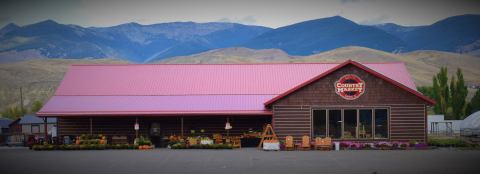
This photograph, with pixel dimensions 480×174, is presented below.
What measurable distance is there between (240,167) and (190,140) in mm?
11142

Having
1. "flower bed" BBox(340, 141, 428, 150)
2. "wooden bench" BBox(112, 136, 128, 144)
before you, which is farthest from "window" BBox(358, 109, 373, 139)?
"wooden bench" BBox(112, 136, 128, 144)

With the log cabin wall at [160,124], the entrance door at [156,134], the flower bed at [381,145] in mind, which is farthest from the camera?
the entrance door at [156,134]

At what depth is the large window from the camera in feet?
106

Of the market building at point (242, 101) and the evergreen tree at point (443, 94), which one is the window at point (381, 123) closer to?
the market building at point (242, 101)

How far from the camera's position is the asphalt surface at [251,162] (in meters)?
21.0

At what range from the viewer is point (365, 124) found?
32.4 m

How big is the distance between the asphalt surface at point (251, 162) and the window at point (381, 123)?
8.79 feet

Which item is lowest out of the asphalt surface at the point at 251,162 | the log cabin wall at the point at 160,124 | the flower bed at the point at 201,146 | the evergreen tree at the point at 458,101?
the asphalt surface at the point at 251,162

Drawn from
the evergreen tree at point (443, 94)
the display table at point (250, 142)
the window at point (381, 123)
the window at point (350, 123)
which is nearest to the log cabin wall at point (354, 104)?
the window at point (381, 123)

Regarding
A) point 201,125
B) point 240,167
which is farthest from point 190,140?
point 240,167

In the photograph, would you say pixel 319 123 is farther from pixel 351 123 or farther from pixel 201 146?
pixel 201 146

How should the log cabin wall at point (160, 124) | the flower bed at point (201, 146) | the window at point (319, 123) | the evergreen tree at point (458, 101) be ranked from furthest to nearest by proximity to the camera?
the evergreen tree at point (458, 101)
the log cabin wall at point (160, 124)
the window at point (319, 123)
the flower bed at point (201, 146)

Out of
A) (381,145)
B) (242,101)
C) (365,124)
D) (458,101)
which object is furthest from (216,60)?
(381,145)

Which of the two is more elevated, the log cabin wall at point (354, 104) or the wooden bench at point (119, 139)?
the log cabin wall at point (354, 104)
